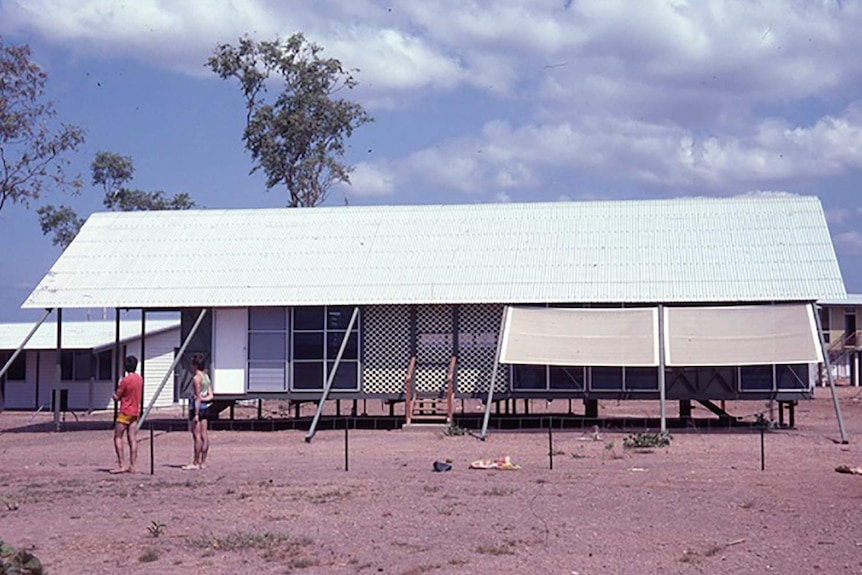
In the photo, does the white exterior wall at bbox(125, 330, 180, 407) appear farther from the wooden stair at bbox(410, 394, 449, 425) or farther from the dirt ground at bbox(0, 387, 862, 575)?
the dirt ground at bbox(0, 387, 862, 575)

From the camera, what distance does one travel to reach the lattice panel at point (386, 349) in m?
27.3

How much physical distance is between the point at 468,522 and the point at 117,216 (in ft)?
73.1

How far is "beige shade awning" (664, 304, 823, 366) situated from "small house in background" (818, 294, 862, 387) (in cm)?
3168

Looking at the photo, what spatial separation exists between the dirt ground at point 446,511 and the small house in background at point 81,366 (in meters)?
17.9

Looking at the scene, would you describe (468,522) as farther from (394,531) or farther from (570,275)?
(570,275)

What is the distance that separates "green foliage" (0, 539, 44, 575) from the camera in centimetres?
938

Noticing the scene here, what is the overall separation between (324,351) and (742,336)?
9663mm

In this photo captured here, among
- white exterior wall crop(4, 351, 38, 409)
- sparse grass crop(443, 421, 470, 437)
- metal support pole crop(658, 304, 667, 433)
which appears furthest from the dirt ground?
white exterior wall crop(4, 351, 38, 409)

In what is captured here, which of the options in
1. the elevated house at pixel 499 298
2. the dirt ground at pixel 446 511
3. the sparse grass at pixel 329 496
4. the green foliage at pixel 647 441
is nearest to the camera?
the dirt ground at pixel 446 511

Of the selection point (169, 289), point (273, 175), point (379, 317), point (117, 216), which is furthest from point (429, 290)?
point (273, 175)

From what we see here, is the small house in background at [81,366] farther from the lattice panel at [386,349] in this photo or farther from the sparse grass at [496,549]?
the sparse grass at [496,549]

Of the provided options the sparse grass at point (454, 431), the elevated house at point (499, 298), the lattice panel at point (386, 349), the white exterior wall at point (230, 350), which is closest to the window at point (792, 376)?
the elevated house at point (499, 298)

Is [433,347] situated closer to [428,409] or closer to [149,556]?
[428,409]

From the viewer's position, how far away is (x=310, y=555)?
409 inches
